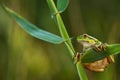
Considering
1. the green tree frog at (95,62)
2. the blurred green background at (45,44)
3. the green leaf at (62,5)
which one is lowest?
the blurred green background at (45,44)

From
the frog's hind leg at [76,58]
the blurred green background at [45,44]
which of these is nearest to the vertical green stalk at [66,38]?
the frog's hind leg at [76,58]

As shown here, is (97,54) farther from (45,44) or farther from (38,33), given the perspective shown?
(45,44)

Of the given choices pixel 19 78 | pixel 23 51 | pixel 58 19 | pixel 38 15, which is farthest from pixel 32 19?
pixel 58 19

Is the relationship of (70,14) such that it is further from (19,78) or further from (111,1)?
(19,78)

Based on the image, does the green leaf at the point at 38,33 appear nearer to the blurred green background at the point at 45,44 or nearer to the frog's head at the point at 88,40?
the frog's head at the point at 88,40

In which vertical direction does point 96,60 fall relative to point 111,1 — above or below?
above

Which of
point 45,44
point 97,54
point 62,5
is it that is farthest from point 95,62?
point 45,44
